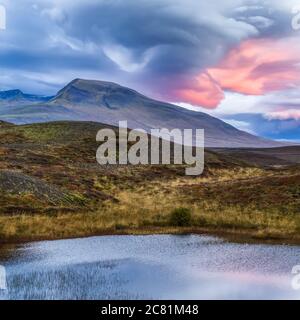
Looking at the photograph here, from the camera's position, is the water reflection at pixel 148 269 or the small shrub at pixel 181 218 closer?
the water reflection at pixel 148 269

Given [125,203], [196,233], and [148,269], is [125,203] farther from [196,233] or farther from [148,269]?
[148,269]

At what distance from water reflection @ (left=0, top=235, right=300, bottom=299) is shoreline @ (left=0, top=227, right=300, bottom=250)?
1714 millimetres

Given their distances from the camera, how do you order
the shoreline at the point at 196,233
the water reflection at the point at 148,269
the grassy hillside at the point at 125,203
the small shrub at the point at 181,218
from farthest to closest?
the small shrub at the point at 181,218
the grassy hillside at the point at 125,203
the shoreline at the point at 196,233
the water reflection at the point at 148,269

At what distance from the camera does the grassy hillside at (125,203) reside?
4228 centimetres

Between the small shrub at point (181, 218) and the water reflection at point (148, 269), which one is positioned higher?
the small shrub at point (181, 218)

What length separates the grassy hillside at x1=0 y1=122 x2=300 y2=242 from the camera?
42281 mm

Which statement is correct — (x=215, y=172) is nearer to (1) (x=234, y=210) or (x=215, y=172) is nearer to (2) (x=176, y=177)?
(2) (x=176, y=177)

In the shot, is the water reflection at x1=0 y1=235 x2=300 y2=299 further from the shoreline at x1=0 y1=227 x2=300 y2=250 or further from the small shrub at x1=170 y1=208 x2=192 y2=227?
the small shrub at x1=170 y1=208 x2=192 y2=227

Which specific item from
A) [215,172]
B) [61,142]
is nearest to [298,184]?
[215,172]

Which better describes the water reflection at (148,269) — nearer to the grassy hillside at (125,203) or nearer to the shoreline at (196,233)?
the shoreline at (196,233)

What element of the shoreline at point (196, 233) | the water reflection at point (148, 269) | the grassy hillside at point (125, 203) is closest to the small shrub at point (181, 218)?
the grassy hillside at point (125, 203)

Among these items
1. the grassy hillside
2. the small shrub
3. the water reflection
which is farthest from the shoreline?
the water reflection

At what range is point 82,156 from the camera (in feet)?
373

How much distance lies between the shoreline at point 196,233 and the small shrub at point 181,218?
1.49 metres
